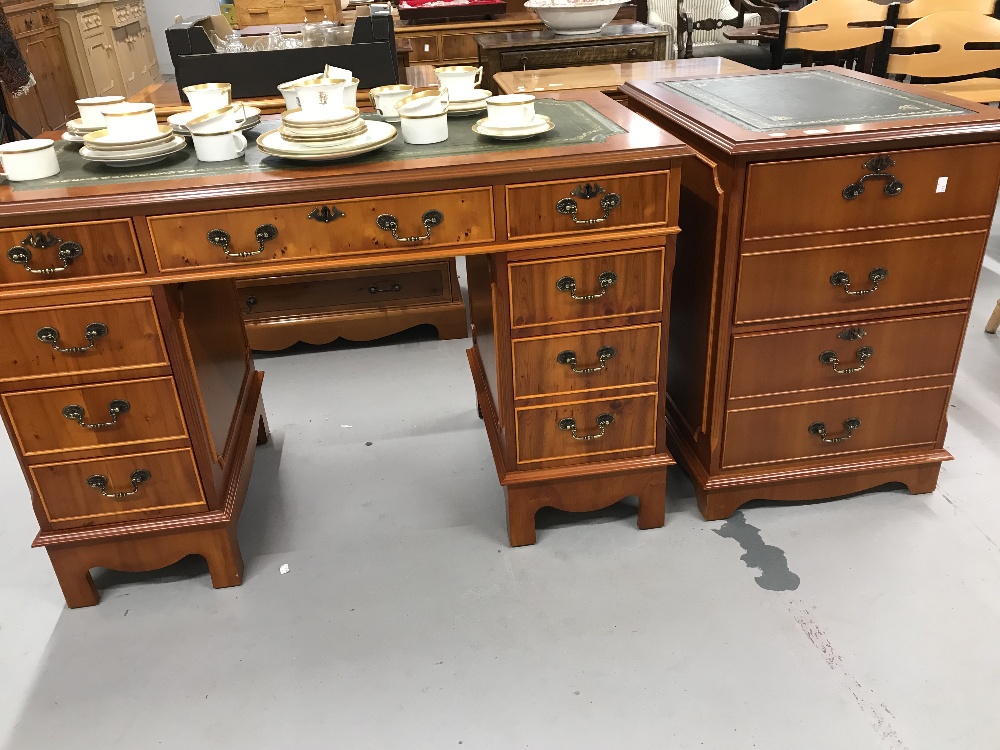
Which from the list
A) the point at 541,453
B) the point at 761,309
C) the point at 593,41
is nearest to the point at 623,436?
the point at 541,453

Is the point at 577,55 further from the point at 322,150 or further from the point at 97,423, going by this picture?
the point at 97,423

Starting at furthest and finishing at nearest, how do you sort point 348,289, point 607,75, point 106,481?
1. point 348,289
2. point 607,75
3. point 106,481

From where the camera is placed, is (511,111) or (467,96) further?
(467,96)

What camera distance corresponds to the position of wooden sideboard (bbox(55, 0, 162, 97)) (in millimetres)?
6266

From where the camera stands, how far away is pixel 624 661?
5.15 feet

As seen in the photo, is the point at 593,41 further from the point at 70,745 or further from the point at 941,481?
the point at 70,745

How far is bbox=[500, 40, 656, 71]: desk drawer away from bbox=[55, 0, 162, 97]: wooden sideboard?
14.5 ft

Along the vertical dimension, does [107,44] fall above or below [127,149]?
below

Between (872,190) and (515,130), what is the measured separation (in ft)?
2.45

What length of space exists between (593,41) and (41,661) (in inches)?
118

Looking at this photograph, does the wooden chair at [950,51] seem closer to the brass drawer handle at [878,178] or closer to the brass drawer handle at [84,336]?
the brass drawer handle at [878,178]

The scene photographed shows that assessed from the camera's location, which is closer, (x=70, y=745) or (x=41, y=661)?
(x=70, y=745)

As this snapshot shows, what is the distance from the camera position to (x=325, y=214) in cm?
147

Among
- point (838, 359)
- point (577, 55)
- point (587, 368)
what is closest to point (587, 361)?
point (587, 368)
